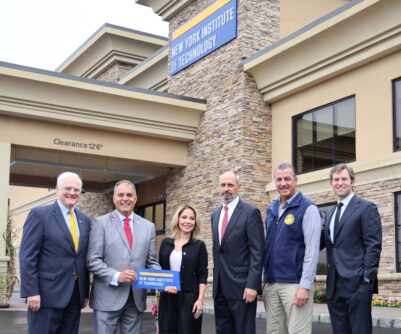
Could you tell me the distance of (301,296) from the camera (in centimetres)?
588

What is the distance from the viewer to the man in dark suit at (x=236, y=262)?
607 centimetres

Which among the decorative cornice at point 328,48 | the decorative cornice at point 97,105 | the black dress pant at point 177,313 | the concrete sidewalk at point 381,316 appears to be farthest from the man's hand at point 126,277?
the decorative cornice at point 97,105

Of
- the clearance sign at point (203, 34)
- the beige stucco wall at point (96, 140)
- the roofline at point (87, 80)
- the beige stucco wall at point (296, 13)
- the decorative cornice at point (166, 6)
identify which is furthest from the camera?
the decorative cornice at point (166, 6)

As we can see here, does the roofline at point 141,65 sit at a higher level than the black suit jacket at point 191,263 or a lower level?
higher

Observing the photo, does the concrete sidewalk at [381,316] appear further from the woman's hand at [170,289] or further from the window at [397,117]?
the woman's hand at [170,289]

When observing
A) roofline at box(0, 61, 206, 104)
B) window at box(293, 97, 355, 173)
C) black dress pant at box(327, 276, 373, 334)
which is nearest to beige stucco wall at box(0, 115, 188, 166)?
roofline at box(0, 61, 206, 104)

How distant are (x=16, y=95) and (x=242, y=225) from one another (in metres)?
12.7

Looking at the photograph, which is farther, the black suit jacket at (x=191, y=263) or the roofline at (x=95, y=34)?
the roofline at (x=95, y=34)

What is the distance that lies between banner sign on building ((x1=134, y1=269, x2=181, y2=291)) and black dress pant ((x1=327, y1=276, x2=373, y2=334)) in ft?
5.18

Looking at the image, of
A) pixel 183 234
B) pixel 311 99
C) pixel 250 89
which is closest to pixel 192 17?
pixel 250 89

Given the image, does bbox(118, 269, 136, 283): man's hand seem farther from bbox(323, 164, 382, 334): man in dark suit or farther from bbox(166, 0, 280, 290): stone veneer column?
bbox(166, 0, 280, 290): stone veneer column

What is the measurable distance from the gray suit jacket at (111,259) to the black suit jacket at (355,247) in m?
1.89

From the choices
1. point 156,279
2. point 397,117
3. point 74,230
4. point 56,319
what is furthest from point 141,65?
point 56,319

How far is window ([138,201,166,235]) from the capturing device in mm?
23344
